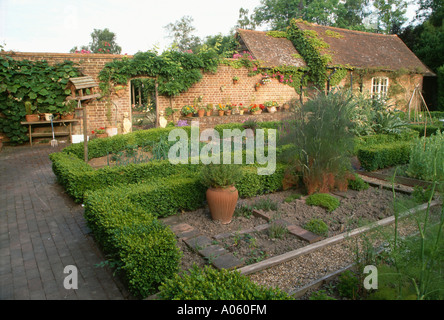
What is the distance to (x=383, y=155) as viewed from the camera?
8.25 meters

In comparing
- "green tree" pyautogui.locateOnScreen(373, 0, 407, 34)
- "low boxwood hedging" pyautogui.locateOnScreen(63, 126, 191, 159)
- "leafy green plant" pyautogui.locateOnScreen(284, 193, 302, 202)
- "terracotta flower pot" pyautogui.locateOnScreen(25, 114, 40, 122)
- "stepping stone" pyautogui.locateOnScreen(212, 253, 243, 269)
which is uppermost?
"green tree" pyautogui.locateOnScreen(373, 0, 407, 34)

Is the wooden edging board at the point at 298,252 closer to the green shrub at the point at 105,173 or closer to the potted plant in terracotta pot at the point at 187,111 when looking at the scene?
the green shrub at the point at 105,173

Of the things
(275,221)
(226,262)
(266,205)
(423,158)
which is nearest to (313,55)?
(423,158)

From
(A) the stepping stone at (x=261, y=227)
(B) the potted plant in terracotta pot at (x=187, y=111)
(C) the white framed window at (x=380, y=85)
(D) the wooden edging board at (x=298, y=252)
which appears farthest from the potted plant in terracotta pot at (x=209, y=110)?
(C) the white framed window at (x=380, y=85)

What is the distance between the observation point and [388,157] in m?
8.38

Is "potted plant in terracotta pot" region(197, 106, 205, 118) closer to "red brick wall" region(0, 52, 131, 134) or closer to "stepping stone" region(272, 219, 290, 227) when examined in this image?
"red brick wall" region(0, 52, 131, 134)

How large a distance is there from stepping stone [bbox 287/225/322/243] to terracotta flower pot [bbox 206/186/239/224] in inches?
37.1

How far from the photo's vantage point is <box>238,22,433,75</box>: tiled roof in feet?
55.4

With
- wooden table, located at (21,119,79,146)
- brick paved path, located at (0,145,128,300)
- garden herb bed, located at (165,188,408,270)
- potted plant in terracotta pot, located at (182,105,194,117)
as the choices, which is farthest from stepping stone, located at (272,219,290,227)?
wooden table, located at (21,119,79,146)

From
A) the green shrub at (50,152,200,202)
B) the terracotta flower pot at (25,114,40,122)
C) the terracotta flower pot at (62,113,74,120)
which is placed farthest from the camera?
the terracotta flower pot at (62,113,74,120)

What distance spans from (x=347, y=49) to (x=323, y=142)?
15.3m
